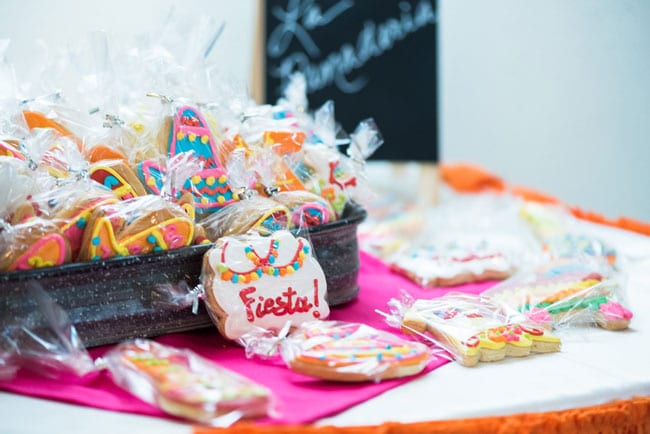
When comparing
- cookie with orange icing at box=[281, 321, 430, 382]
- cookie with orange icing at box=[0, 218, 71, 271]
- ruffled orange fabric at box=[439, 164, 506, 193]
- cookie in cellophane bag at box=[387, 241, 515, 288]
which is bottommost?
ruffled orange fabric at box=[439, 164, 506, 193]

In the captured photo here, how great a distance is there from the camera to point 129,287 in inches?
41.6

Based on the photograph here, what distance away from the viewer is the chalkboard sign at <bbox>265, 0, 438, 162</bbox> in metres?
2.56

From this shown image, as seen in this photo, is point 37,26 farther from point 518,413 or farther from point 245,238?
point 518,413

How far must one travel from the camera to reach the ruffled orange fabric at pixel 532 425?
0.83 m

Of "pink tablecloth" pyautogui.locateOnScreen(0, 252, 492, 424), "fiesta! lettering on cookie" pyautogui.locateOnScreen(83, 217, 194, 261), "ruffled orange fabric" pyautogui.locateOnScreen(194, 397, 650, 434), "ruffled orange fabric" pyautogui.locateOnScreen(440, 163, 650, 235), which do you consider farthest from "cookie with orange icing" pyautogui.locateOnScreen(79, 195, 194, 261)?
"ruffled orange fabric" pyautogui.locateOnScreen(440, 163, 650, 235)

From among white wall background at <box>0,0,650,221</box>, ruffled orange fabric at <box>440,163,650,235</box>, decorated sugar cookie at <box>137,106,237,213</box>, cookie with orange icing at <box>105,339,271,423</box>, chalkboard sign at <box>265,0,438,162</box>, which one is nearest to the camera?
cookie with orange icing at <box>105,339,271,423</box>

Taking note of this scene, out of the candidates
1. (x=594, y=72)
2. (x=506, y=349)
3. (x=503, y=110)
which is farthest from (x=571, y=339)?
(x=503, y=110)

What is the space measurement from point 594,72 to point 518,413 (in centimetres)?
110


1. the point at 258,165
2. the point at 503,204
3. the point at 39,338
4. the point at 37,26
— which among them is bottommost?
the point at 503,204

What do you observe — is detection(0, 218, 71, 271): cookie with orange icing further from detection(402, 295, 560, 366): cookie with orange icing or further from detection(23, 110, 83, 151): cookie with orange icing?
detection(402, 295, 560, 366): cookie with orange icing

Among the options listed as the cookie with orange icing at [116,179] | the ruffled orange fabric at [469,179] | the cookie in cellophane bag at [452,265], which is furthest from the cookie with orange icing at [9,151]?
the ruffled orange fabric at [469,179]

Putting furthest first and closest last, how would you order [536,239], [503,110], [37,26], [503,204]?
1. [503,110]
2. [503,204]
3. [536,239]
4. [37,26]

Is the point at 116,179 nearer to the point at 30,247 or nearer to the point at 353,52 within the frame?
the point at 30,247

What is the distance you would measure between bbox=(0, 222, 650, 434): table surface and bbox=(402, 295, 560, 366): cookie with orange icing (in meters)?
0.02
